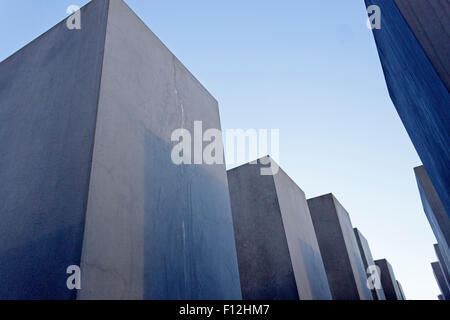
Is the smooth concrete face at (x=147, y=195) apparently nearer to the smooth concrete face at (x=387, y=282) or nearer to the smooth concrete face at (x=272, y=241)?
the smooth concrete face at (x=272, y=241)

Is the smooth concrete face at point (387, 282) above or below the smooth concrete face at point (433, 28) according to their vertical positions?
above

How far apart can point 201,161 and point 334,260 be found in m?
8.77

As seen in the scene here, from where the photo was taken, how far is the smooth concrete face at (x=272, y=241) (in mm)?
7312

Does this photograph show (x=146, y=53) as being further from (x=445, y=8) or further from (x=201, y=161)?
(x=445, y=8)

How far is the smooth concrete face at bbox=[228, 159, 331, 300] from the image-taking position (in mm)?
7312

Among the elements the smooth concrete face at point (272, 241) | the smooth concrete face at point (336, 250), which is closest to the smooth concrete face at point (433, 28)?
the smooth concrete face at point (272, 241)

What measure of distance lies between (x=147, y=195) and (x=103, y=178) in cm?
61

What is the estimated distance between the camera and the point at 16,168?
328 cm

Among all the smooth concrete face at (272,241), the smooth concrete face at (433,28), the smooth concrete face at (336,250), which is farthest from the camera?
the smooth concrete face at (336,250)

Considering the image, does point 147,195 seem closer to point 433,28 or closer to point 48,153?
point 48,153

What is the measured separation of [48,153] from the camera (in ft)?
10.2

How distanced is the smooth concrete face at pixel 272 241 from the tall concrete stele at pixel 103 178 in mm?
3064

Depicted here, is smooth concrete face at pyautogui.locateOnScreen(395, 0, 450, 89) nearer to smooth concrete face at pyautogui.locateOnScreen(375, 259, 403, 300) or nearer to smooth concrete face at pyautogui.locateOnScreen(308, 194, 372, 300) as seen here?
smooth concrete face at pyautogui.locateOnScreen(308, 194, 372, 300)

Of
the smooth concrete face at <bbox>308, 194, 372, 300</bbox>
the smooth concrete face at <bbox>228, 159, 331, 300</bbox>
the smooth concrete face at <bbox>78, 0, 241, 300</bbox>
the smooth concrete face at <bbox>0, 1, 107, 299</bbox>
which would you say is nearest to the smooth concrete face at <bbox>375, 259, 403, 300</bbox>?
the smooth concrete face at <bbox>308, 194, 372, 300</bbox>
